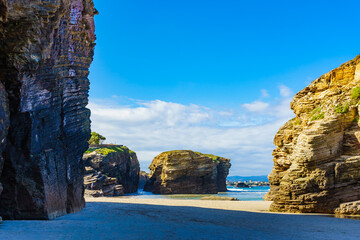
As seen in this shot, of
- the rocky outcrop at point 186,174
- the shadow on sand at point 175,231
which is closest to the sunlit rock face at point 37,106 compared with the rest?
the shadow on sand at point 175,231

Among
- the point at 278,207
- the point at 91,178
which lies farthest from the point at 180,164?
the point at 278,207

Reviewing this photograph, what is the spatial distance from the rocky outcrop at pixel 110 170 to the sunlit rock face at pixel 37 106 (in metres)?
33.1

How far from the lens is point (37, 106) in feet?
53.6

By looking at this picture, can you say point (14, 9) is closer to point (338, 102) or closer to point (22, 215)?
point (22, 215)

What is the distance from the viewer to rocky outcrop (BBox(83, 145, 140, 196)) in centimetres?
5203

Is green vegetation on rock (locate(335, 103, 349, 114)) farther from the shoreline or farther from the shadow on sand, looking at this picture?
the shoreline

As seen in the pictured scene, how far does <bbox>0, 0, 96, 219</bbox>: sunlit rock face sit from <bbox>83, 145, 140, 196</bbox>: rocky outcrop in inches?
1305

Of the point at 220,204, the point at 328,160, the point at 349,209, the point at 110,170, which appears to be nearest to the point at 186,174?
the point at 110,170

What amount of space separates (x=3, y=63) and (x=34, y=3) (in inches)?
138

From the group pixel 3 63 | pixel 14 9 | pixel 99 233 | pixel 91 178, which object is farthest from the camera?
pixel 91 178

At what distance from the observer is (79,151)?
70.5 feet

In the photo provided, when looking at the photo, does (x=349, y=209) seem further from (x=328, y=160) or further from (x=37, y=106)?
(x=37, y=106)

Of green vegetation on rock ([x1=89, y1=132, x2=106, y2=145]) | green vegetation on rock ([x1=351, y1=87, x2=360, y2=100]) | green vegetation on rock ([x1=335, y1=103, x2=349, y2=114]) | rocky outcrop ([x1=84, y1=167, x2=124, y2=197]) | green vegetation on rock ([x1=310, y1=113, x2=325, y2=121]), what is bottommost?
rocky outcrop ([x1=84, y1=167, x2=124, y2=197])

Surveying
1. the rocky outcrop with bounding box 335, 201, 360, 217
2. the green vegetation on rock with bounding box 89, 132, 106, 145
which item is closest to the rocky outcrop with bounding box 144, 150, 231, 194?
the green vegetation on rock with bounding box 89, 132, 106, 145
